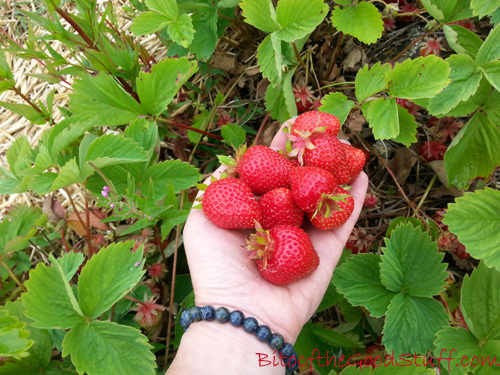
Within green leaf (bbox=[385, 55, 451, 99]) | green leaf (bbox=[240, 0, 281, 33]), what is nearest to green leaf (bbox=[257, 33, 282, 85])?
green leaf (bbox=[240, 0, 281, 33])

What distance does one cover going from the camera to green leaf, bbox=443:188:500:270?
1.25m

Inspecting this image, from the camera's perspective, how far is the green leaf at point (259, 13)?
1457 mm

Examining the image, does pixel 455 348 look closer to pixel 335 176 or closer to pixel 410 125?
pixel 335 176

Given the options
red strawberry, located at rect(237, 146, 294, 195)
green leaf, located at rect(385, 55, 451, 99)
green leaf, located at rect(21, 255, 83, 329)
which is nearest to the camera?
green leaf, located at rect(21, 255, 83, 329)

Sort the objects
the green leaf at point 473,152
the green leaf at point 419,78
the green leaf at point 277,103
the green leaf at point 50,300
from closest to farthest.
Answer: the green leaf at point 50,300 → the green leaf at point 419,78 → the green leaf at point 473,152 → the green leaf at point 277,103

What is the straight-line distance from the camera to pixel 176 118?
2145 millimetres

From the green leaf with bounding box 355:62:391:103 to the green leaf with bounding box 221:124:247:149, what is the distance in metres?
0.54

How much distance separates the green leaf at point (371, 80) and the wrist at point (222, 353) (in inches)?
37.8

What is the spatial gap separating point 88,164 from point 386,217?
4.41ft

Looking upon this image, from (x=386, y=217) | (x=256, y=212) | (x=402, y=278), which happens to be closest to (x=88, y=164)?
(x=256, y=212)

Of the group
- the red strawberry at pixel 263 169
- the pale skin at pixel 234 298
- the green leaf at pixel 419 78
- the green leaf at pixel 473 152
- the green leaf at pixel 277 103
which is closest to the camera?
the pale skin at pixel 234 298

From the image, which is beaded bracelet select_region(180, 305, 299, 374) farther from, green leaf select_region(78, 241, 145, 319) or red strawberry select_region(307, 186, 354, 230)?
red strawberry select_region(307, 186, 354, 230)

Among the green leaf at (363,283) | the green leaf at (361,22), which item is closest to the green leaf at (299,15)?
the green leaf at (361,22)

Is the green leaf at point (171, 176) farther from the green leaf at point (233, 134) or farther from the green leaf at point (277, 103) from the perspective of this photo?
the green leaf at point (277, 103)
